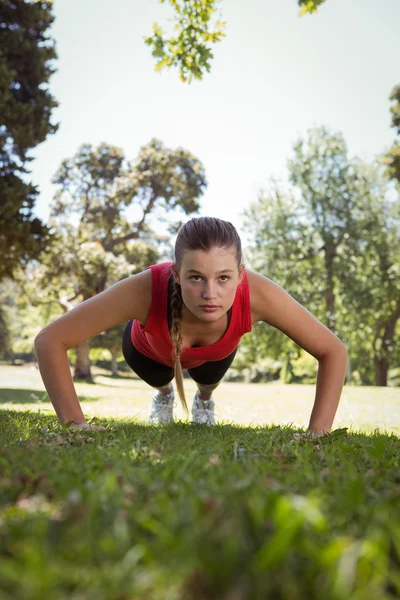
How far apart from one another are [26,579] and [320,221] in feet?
103

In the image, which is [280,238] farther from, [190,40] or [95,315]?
[95,315]

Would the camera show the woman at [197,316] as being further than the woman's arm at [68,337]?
No

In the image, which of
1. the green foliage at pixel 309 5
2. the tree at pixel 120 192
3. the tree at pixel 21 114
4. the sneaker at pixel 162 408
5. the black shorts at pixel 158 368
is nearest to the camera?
the black shorts at pixel 158 368

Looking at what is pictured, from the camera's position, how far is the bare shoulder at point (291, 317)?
428cm

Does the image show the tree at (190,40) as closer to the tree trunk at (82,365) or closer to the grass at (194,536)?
A: the grass at (194,536)

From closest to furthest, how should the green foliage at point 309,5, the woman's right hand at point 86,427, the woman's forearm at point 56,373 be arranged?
the woman's right hand at point 86,427
the woman's forearm at point 56,373
the green foliage at point 309,5

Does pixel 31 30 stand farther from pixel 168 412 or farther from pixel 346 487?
pixel 346 487

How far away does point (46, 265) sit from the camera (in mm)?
22812

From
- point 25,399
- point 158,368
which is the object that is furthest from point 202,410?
point 25,399

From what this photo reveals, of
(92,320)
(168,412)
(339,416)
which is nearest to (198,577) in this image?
(92,320)

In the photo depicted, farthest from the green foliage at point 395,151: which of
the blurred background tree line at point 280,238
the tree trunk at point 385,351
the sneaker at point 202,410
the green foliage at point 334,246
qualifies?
the sneaker at point 202,410

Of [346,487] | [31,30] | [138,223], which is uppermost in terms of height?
[31,30]

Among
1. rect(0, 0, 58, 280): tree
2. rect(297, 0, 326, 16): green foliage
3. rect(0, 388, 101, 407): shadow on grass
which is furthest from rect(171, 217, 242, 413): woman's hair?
rect(0, 0, 58, 280): tree

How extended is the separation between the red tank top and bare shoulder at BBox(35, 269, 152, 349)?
196 millimetres
